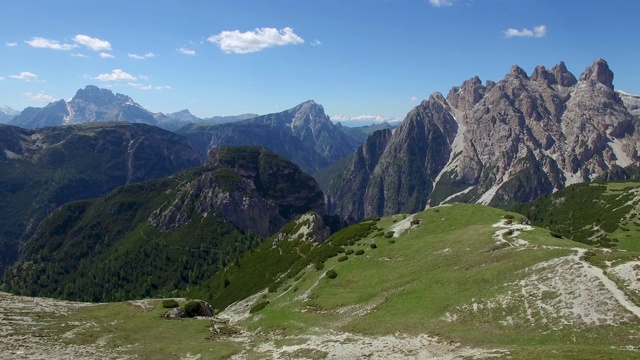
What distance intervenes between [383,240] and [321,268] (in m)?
14.3

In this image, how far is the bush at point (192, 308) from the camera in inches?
2899

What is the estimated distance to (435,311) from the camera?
47.8 metres

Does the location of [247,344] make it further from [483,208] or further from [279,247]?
[279,247]

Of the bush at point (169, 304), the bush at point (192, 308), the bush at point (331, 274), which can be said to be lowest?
the bush at point (192, 308)

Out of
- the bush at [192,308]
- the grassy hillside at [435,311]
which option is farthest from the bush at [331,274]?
the bush at [192,308]

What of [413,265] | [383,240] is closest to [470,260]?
[413,265]

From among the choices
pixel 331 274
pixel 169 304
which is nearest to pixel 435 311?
pixel 331 274

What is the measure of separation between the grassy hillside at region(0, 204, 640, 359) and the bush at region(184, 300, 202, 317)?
5012 millimetres

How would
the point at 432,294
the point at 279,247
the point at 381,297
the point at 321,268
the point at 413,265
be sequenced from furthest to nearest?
the point at 279,247
the point at 321,268
the point at 413,265
the point at 381,297
the point at 432,294

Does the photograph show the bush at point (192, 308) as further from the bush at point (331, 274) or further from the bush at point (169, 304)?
the bush at point (331, 274)

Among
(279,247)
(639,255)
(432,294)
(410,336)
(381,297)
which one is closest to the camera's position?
(410,336)

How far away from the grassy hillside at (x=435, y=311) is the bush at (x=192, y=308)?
5012mm

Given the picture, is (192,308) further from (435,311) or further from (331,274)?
(435,311)

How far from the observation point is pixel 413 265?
215 feet
